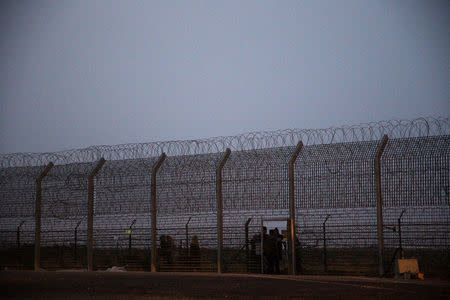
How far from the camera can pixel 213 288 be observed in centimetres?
1257

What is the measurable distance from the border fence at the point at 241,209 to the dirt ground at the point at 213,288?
1.69 metres

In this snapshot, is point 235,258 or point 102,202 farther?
point 102,202

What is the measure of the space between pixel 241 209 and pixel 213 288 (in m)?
5.20

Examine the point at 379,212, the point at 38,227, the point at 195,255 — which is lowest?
the point at 195,255

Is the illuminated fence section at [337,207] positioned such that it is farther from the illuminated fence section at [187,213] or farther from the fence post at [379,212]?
the illuminated fence section at [187,213]

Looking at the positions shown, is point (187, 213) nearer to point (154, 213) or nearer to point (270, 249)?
point (154, 213)

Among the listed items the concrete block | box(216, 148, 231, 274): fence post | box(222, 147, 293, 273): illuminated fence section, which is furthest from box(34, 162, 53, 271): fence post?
the concrete block

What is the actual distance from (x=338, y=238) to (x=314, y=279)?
1.86 meters

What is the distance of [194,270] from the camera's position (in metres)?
18.3

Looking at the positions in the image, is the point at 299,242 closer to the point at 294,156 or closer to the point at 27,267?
Answer: the point at 294,156

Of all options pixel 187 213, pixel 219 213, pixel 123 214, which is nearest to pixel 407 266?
pixel 219 213

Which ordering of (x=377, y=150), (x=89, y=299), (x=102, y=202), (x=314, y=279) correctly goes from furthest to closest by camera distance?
(x=102, y=202)
(x=377, y=150)
(x=314, y=279)
(x=89, y=299)

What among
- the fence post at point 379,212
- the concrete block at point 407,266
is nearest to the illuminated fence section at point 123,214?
the fence post at point 379,212

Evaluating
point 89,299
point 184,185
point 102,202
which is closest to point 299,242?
point 184,185
